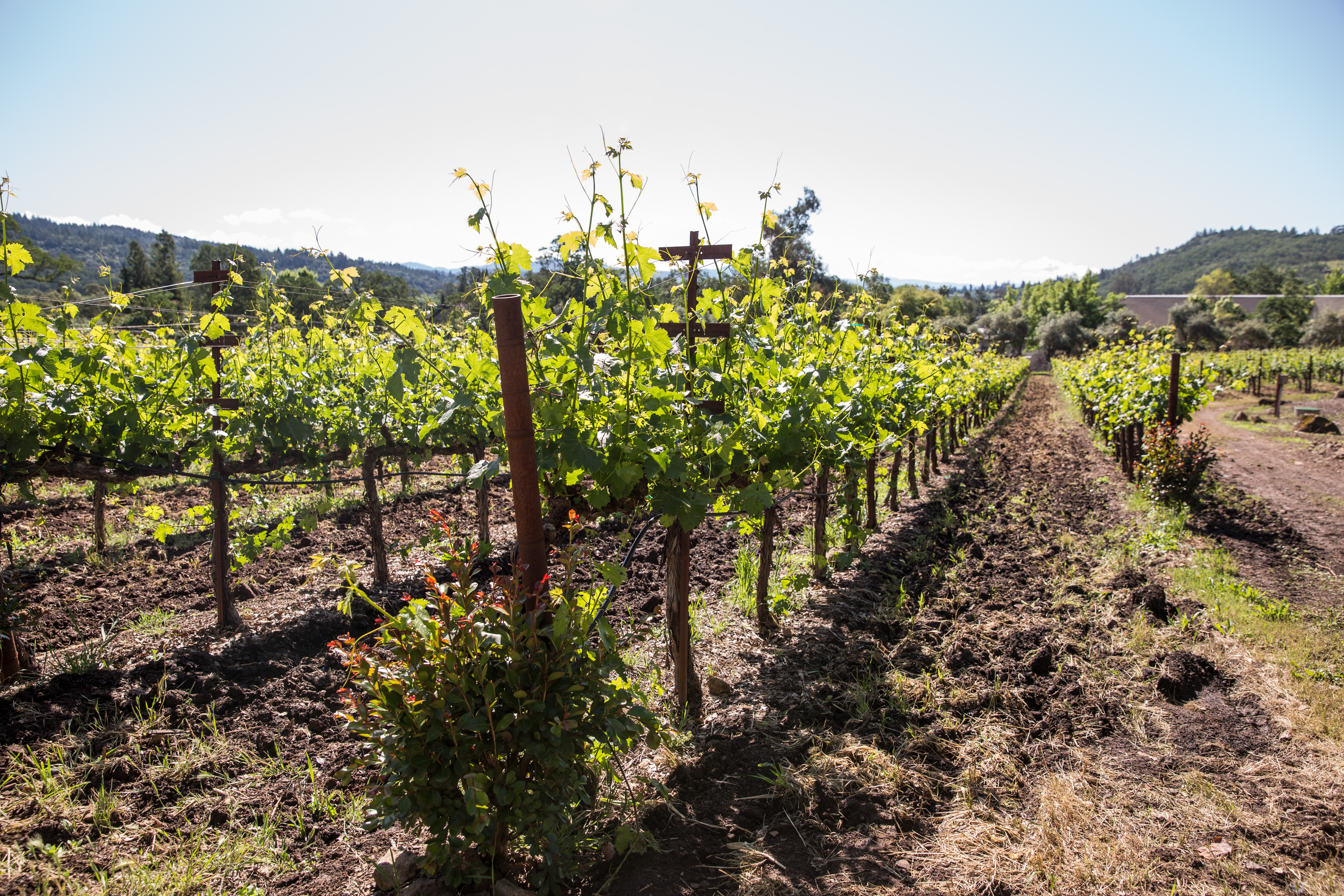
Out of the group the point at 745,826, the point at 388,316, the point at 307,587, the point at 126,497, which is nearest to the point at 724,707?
the point at 745,826

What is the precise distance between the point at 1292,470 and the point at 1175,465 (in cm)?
519

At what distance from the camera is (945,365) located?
314 inches

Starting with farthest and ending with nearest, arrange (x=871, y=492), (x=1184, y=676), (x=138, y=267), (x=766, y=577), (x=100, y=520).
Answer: (x=138, y=267) < (x=871, y=492) < (x=100, y=520) < (x=766, y=577) < (x=1184, y=676)

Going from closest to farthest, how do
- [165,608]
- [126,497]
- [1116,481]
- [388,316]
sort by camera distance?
[388,316] < [165,608] < [126,497] < [1116,481]

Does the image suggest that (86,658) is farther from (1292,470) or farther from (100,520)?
(1292,470)

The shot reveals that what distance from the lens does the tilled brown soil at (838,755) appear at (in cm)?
261

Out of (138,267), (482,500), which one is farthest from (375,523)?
(138,267)

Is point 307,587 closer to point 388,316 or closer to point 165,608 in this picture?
point 165,608

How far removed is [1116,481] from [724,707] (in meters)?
9.19

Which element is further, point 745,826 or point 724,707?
point 724,707

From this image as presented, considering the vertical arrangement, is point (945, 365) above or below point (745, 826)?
above

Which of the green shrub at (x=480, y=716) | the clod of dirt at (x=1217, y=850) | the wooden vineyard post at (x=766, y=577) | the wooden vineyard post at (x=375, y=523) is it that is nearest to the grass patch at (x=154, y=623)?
the wooden vineyard post at (x=375, y=523)

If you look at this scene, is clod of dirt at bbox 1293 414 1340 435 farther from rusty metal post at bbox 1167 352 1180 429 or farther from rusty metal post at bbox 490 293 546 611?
rusty metal post at bbox 490 293 546 611

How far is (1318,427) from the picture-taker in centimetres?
1488
